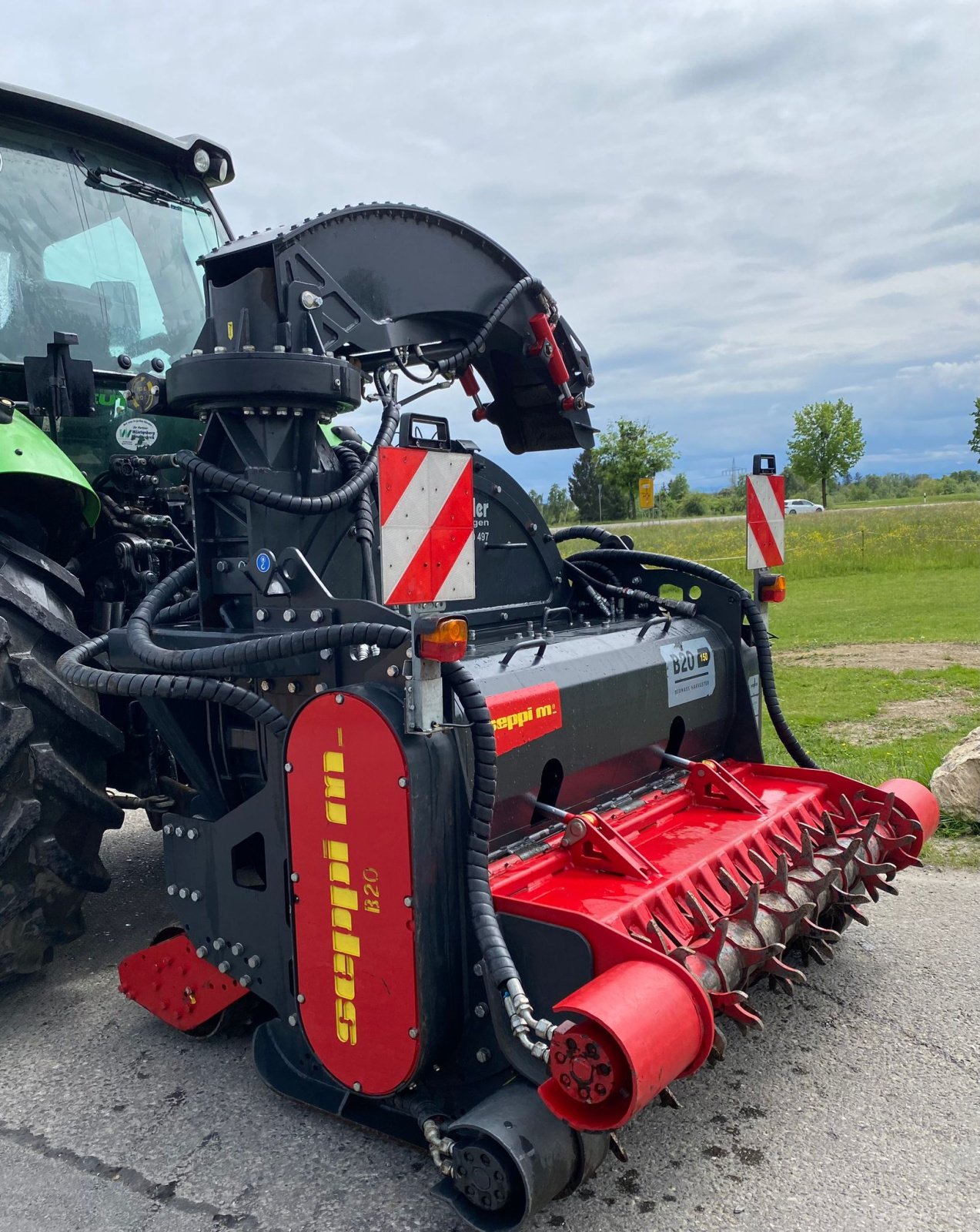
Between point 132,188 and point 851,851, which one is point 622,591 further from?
point 132,188

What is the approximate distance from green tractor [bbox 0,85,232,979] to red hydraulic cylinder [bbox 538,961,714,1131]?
1.73 m

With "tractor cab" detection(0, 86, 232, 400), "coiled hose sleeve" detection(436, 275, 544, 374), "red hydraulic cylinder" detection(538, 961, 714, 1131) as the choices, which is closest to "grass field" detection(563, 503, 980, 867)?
"red hydraulic cylinder" detection(538, 961, 714, 1131)

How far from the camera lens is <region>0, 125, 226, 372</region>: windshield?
3.79 meters

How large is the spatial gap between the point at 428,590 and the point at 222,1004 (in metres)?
1.46

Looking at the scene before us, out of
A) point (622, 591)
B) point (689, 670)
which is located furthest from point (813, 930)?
point (622, 591)

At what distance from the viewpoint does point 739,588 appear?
13.4ft

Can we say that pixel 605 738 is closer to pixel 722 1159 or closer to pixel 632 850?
pixel 632 850

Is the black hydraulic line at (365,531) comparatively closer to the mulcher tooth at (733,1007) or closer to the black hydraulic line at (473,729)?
the black hydraulic line at (473,729)

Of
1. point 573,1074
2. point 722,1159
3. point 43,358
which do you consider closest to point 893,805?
point 722,1159

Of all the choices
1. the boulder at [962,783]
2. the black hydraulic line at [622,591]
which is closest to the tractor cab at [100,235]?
the black hydraulic line at [622,591]

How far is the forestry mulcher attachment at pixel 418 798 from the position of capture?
92.1 inches

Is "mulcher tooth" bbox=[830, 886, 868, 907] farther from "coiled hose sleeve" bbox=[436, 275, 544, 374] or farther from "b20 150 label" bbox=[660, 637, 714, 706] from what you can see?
"coiled hose sleeve" bbox=[436, 275, 544, 374]

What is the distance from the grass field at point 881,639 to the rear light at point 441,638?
3.36 m

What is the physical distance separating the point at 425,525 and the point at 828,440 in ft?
151
